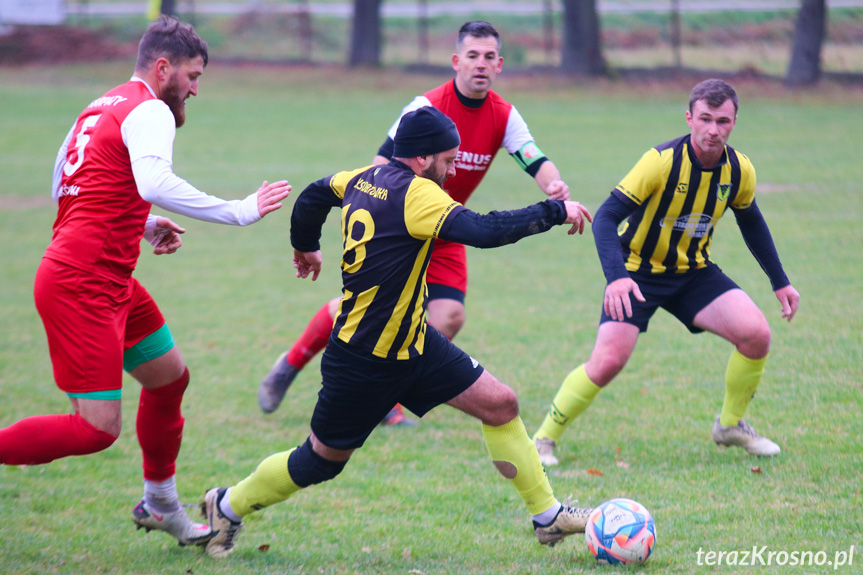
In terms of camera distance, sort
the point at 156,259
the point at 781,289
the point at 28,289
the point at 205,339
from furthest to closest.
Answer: the point at 156,259, the point at 28,289, the point at 205,339, the point at 781,289

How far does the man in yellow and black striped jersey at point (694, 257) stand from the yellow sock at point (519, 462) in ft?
3.95

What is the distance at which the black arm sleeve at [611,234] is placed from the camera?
479cm

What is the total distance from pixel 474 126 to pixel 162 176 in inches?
108

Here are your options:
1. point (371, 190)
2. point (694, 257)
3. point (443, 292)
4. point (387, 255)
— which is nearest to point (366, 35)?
point (443, 292)

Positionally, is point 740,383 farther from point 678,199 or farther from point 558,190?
point 558,190

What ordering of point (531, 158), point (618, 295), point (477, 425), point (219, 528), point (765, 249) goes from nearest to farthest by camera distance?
point (219, 528)
point (618, 295)
point (765, 249)
point (531, 158)
point (477, 425)

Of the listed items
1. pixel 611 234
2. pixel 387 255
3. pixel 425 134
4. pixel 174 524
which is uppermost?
pixel 425 134

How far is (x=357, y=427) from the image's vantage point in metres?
4.06

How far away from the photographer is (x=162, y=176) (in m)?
3.78

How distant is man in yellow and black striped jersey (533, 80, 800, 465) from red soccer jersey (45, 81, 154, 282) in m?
2.48

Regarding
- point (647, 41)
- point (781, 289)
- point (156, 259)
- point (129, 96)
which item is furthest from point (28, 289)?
point (647, 41)

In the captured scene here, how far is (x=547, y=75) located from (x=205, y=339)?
73.2ft

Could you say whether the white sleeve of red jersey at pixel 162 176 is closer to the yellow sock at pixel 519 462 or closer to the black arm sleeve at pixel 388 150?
the yellow sock at pixel 519 462

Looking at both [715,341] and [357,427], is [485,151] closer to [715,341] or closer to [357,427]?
[357,427]
